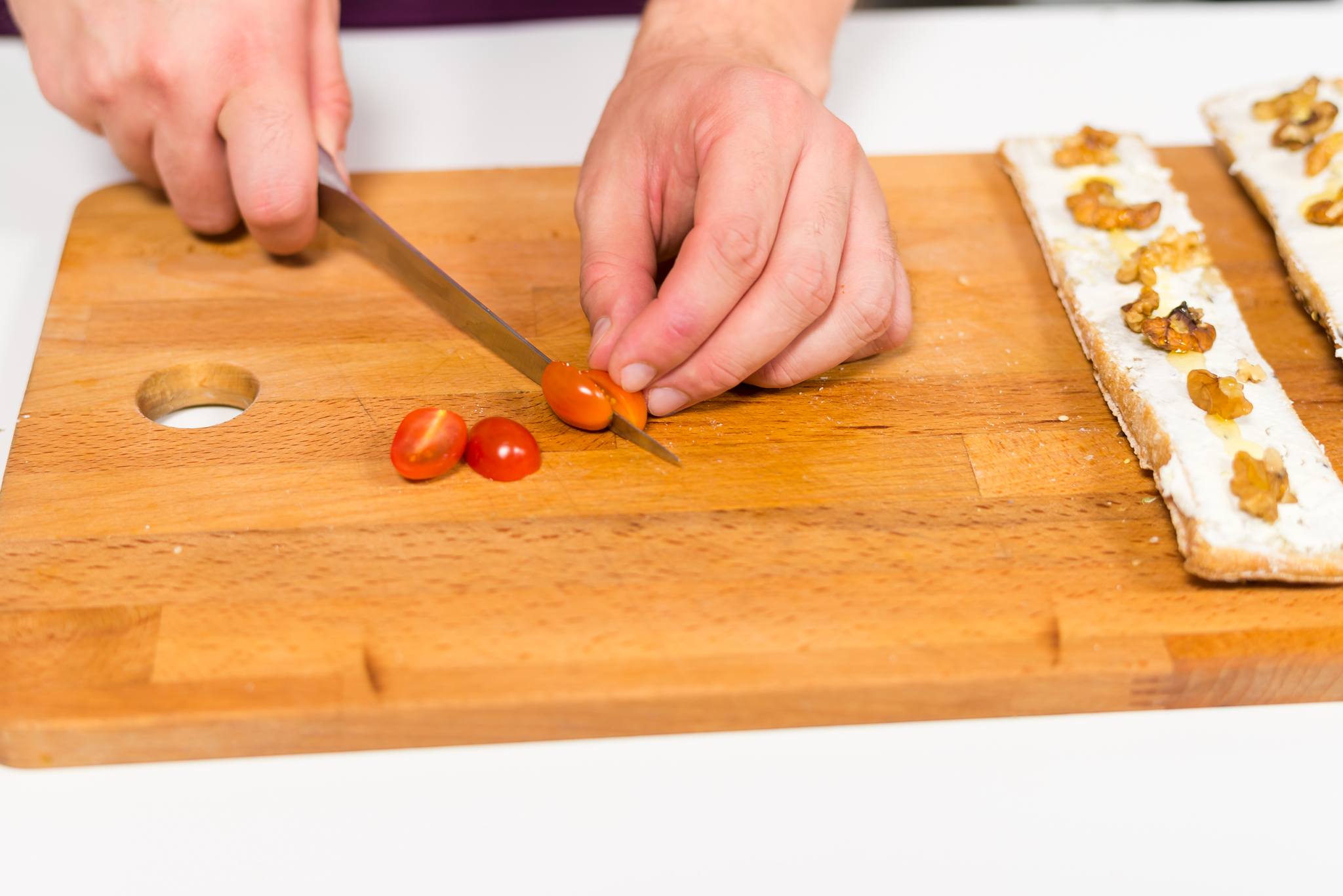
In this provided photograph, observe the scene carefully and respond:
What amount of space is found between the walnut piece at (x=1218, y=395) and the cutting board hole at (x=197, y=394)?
1900mm

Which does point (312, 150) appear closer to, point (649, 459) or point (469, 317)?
point (469, 317)

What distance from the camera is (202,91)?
2369mm

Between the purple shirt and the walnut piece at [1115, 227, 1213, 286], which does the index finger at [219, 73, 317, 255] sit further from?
the walnut piece at [1115, 227, 1213, 286]

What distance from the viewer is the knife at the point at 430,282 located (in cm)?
221

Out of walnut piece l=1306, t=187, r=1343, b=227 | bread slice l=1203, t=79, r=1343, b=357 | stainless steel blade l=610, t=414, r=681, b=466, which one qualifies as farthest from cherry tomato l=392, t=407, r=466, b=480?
walnut piece l=1306, t=187, r=1343, b=227

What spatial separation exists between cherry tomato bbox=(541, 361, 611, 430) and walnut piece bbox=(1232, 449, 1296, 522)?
3.84ft

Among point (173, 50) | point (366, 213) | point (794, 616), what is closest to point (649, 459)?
point (794, 616)

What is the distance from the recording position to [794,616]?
1855mm

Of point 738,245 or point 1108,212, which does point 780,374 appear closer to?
point 738,245

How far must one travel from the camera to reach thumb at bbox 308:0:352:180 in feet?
8.70

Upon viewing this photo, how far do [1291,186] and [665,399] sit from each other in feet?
5.68

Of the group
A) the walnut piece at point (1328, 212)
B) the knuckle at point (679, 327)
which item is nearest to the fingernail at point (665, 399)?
the knuckle at point (679, 327)

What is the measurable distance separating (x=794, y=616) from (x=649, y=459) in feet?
1.48

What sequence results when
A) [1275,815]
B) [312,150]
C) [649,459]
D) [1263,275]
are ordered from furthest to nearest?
1. [1263,275]
2. [312,150]
3. [649,459]
4. [1275,815]
